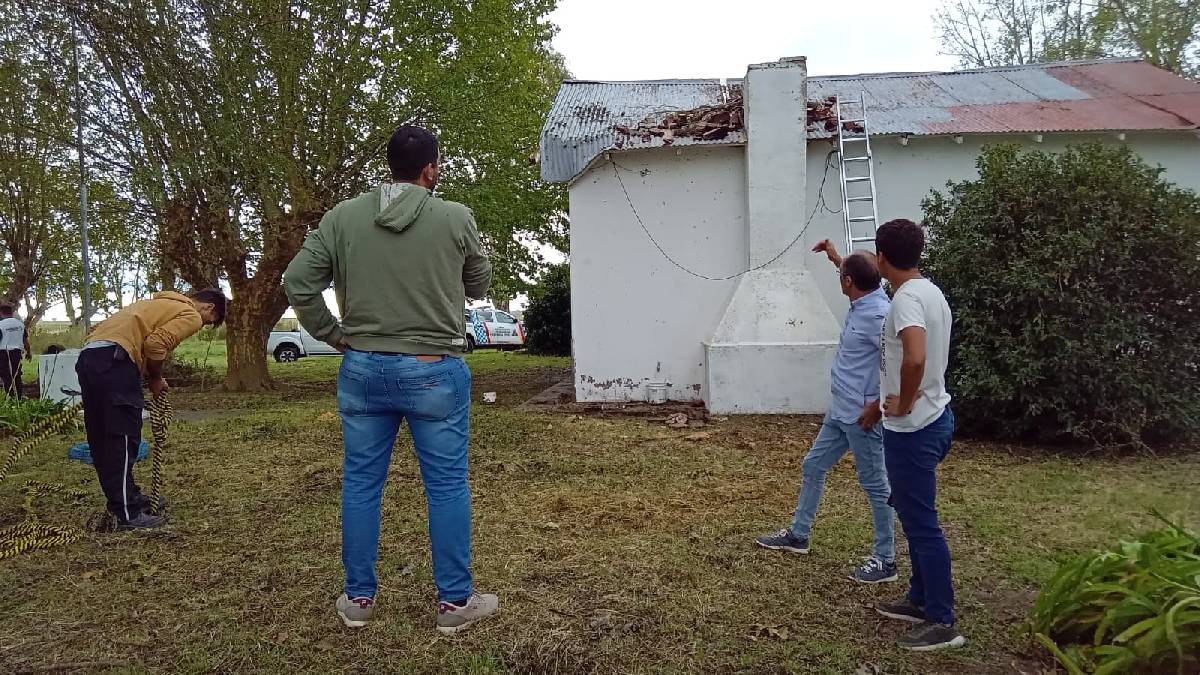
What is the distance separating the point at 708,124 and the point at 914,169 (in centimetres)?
261

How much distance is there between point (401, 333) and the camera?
291 centimetres

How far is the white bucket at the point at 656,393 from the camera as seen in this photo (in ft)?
31.3

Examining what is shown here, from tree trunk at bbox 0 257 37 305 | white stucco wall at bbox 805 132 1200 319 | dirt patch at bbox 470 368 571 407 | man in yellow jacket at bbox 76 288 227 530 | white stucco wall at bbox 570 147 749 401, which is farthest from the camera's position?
tree trunk at bbox 0 257 37 305

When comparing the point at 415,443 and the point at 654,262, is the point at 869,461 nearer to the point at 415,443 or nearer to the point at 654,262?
the point at 415,443

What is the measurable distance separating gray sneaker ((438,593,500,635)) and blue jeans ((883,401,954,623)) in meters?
1.71

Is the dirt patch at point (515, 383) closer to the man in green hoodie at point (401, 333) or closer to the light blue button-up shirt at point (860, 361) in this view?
the light blue button-up shirt at point (860, 361)

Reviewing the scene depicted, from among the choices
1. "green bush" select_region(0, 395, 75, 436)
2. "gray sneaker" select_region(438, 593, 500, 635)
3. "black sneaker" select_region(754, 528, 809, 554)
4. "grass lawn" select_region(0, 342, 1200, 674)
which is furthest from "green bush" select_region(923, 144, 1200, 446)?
"green bush" select_region(0, 395, 75, 436)

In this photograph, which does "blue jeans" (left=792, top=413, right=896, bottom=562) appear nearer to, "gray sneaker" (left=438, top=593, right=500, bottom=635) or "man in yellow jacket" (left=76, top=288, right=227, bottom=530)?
"gray sneaker" (left=438, top=593, right=500, bottom=635)

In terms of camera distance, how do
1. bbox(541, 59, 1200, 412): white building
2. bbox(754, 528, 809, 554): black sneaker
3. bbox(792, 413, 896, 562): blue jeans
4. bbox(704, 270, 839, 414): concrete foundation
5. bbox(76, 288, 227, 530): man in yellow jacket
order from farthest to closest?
1. bbox(541, 59, 1200, 412): white building
2. bbox(704, 270, 839, 414): concrete foundation
3. bbox(76, 288, 227, 530): man in yellow jacket
4. bbox(754, 528, 809, 554): black sneaker
5. bbox(792, 413, 896, 562): blue jeans

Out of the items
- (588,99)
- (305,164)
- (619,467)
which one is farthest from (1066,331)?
(305,164)

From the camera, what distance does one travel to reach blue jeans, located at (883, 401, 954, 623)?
2.94m

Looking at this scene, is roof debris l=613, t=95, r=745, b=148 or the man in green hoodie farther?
roof debris l=613, t=95, r=745, b=148

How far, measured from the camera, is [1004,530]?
4.51 m

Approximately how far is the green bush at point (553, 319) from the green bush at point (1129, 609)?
19362mm
